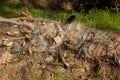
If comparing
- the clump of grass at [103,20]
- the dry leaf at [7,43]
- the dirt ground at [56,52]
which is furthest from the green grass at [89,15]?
the dry leaf at [7,43]

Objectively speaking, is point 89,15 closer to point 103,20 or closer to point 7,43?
point 103,20

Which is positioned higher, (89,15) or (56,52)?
(89,15)

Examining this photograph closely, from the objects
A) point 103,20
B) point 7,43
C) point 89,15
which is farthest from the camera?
point 89,15

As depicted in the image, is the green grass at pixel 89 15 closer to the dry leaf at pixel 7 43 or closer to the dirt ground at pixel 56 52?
the dirt ground at pixel 56 52

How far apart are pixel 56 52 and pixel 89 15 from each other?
1.84 m

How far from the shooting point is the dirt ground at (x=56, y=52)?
17.5ft

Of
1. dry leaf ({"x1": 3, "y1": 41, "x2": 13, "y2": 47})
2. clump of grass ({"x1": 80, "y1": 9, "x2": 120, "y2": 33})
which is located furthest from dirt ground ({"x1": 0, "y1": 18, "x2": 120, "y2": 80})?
clump of grass ({"x1": 80, "y1": 9, "x2": 120, "y2": 33})

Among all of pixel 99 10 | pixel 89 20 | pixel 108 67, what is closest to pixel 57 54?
pixel 108 67

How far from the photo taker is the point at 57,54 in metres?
5.61

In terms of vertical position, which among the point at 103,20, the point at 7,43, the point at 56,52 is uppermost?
the point at 103,20

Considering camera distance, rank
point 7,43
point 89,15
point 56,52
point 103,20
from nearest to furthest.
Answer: point 56,52
point 7,43
point 103,20
point 89,15

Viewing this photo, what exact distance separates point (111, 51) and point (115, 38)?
0.40 m

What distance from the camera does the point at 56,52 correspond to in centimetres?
563

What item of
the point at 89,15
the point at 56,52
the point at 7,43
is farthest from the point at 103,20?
the point at 7,43
